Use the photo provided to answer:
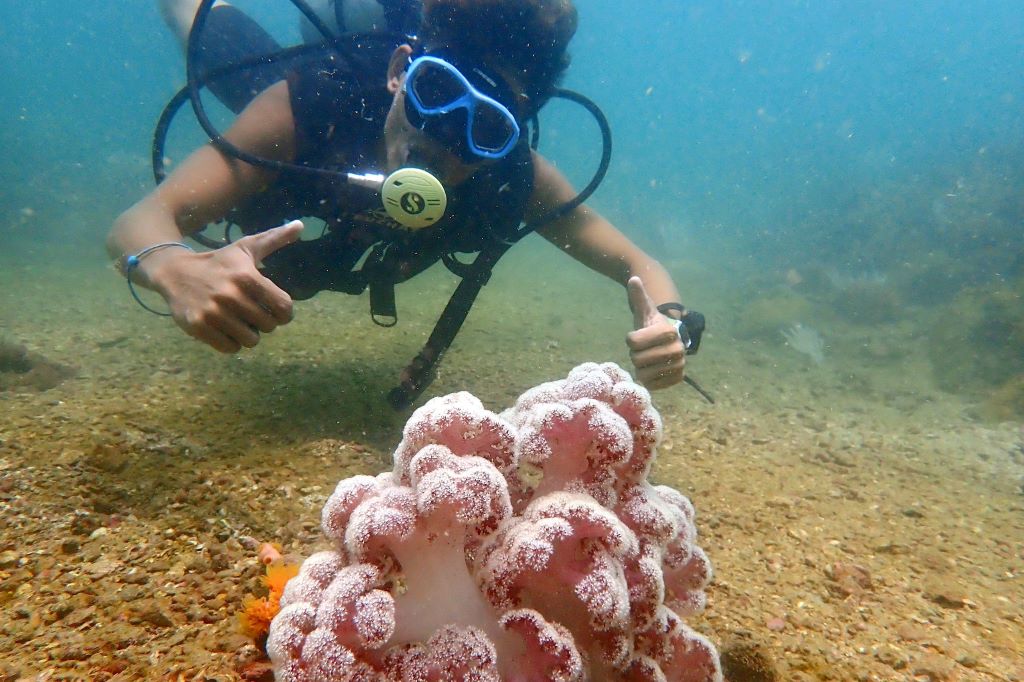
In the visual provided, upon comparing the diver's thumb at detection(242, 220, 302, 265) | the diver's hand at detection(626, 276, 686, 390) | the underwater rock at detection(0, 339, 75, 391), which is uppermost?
the diver's hand at detection(626, 276, 686, 390)

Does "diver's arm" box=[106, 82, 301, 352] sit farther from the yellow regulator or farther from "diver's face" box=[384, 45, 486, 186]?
the yellow regulator

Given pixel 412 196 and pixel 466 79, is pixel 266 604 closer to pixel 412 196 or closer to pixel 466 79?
pixel 412 196

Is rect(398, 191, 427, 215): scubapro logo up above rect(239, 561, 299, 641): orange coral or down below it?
above

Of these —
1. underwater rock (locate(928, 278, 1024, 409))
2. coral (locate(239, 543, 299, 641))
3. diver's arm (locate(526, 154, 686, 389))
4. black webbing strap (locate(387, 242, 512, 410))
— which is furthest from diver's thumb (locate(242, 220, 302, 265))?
underwater rock (locate(928, 278, 1024, 409))

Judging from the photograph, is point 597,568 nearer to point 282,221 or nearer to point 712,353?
point 282,221

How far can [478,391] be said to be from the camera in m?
4.41

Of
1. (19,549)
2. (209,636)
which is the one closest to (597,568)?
(209,636)

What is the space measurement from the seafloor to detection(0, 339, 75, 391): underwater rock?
4 cm

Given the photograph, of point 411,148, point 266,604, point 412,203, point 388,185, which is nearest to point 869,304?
point 411,148

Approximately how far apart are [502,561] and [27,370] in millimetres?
4295

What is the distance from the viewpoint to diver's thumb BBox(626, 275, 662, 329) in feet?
8.87

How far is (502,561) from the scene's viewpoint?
1.18 metres

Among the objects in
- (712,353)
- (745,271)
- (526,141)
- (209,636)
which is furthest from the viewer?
(745,271)

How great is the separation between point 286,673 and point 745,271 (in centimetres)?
2063
